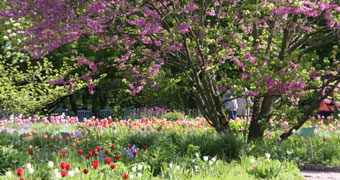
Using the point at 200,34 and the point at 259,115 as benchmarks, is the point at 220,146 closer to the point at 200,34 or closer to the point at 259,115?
the point at 259,115

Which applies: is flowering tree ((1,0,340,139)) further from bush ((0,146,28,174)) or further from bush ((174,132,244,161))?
bush ((0,146,28,174))

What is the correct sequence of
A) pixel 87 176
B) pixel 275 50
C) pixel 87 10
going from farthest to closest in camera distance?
pixel 275 50 < pixel 87 10 < pixel 87 176

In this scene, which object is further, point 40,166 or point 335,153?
point 335,153

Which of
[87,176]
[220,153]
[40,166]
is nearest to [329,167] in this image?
[220,153]

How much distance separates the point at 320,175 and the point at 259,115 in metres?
1.62

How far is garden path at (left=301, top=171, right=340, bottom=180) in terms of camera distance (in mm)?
5344

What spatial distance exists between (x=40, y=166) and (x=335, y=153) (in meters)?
5.05

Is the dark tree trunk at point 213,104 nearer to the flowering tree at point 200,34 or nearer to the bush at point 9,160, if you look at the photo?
the flowering tree at point 200,34

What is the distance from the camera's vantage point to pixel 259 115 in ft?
22.0

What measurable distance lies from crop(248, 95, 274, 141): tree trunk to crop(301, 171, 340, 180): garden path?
121 cm

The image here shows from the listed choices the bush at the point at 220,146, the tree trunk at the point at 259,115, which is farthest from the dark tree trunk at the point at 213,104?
the bush at the point at 220,146

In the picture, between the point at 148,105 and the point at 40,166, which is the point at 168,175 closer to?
the point at 40,166

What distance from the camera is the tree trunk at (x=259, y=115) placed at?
6.67m

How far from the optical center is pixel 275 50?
6645 mm
